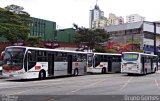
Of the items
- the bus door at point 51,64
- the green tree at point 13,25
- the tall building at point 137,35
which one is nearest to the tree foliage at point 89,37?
the tall building at point 137,35

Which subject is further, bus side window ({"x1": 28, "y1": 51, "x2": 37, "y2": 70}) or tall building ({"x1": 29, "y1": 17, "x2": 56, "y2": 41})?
tall building ({"x1": 29, "y1": 17, "x2": 56, "y2": 41})

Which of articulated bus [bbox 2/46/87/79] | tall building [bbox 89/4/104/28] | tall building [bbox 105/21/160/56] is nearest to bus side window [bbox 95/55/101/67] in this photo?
articulated bus [bbox 2/46/87/79]

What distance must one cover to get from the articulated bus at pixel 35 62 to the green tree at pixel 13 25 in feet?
43.8

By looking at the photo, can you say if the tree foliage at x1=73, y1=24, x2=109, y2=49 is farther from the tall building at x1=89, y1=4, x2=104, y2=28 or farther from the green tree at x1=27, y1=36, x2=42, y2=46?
the tall building at x1=89, y1=4, x2=104, y2=28

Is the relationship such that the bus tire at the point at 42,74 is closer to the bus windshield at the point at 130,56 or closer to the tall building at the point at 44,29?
the bus windshield at the point at 130,56

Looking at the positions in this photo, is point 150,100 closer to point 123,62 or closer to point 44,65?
point 44,65

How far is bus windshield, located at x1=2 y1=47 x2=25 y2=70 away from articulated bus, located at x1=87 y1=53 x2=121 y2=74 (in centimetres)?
1461

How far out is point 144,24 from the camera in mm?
90125

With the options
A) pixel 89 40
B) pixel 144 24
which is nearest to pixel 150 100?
pixel 89 40

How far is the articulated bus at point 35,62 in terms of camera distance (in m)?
25.1

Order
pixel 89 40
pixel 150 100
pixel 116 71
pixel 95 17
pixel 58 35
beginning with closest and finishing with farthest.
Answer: pixel 150 100 → pixel 116 71 → pixel 89 40 → pixel 58 35 → pixel 95 17

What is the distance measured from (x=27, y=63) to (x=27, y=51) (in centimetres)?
98

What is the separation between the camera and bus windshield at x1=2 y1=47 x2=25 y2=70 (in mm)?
25109

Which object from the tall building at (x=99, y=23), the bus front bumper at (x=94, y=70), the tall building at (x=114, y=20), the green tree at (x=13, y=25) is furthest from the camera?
the tall building at (x=114, y=20)
